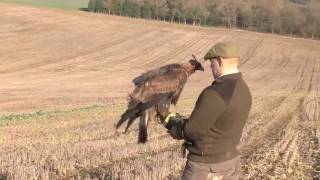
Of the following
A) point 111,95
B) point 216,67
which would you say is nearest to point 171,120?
point 216,67

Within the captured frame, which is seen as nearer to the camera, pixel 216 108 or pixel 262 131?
pixel 216 108

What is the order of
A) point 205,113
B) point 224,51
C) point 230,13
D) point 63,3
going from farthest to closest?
point 63,3 → point 230,13 → point 224,51 → point 205,113

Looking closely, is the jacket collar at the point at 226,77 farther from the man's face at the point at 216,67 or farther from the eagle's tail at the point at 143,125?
the eagle's tail at the point at 143,125

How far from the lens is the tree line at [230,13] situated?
7788 cm

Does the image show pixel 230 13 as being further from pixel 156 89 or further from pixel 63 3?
pixel 156 89

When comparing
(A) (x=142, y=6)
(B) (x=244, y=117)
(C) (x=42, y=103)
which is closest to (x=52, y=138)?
(B) (x=244, y=117)

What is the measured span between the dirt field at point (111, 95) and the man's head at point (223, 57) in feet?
7.70

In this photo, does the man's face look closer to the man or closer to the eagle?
the man

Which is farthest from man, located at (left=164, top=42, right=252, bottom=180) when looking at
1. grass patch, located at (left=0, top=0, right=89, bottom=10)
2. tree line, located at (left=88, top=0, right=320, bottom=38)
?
grass patch, located at (left=0, top=0, right=89, bottom=10)

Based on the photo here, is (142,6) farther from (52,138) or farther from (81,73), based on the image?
(52,138)

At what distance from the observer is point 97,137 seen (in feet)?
46.1

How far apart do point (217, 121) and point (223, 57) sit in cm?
53

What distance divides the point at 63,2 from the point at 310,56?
169 ft

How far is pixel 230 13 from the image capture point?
81125 millimetres
